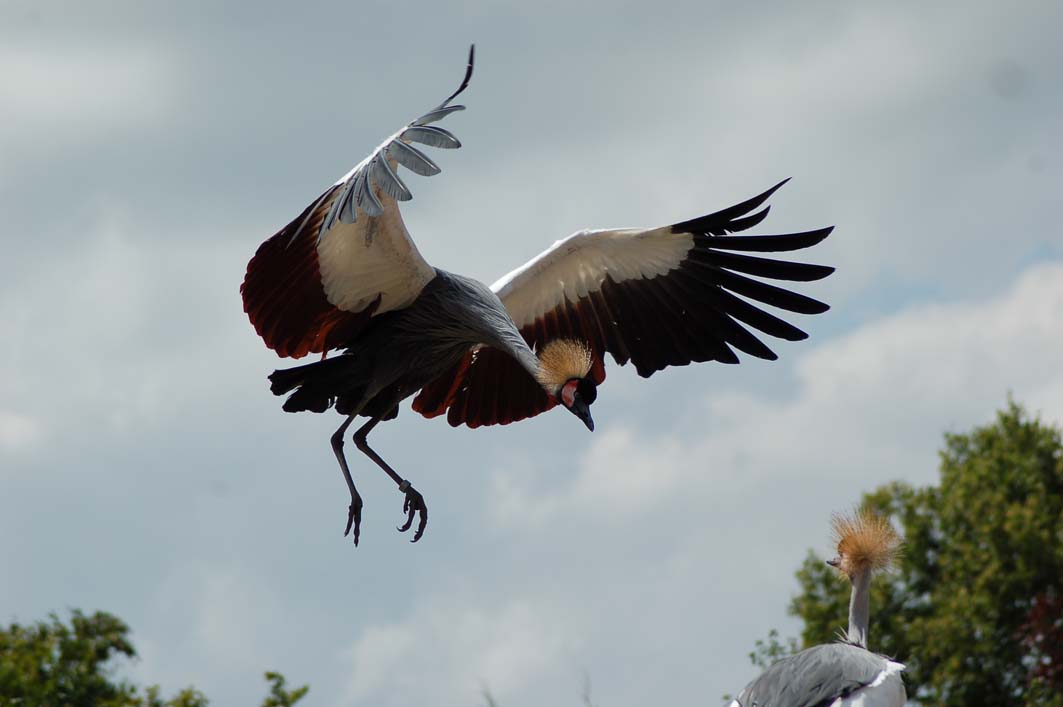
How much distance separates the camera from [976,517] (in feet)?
69.4

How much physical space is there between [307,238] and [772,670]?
2.79 metres

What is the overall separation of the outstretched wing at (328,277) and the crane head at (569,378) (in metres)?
0.78

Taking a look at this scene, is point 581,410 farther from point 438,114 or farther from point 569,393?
point 438,114

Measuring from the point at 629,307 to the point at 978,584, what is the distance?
12711 mm

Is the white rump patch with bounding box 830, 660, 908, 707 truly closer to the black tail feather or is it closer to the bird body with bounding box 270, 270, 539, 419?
the bird body with bounding box 270, 270, 539, 419

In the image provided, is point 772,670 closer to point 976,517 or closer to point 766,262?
point 766,262

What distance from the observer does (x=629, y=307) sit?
8812 millimetres

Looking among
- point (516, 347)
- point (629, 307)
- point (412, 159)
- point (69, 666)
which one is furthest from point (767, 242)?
point (69, 666)

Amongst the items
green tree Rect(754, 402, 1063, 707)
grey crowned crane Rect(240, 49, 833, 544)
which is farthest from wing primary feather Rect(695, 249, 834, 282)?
green tree Rect(754, 402, 1063, 707)

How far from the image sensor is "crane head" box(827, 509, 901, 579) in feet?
27.4

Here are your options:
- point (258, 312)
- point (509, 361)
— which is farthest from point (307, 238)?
point (509, 361)

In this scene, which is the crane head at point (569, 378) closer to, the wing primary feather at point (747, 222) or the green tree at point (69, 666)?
the wing primary feather at point (747, 222)

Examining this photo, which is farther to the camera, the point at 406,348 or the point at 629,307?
the point at 629,307

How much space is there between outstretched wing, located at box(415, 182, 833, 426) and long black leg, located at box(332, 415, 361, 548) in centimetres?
83
